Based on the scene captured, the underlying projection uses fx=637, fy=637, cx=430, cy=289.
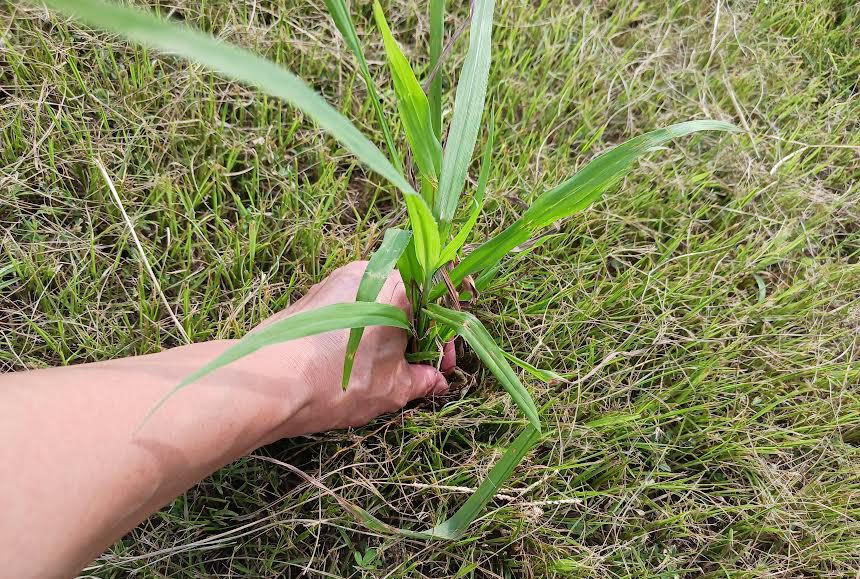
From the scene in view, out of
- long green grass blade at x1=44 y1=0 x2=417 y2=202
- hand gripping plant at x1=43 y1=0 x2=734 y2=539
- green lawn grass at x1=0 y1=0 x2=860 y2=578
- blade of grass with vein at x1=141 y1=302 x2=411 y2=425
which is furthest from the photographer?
green lawn grass at x1=0 y1=0 x2=860 y2=578

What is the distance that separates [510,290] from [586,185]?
13.7 inches

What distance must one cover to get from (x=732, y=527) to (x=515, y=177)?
0.72m

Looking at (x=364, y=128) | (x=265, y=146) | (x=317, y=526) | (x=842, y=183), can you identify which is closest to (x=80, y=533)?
(x=317, y=526)

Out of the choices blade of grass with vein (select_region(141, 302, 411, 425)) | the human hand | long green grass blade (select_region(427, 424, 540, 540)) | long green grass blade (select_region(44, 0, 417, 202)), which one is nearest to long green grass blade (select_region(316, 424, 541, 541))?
long green grass blade (select_region(427, 424, 540, 540))

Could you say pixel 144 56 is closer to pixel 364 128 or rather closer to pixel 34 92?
pixel 34 92

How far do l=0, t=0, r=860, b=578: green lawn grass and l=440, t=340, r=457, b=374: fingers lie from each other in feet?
0.14

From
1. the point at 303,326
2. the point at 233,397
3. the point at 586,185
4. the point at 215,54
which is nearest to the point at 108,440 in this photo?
the point at 233,397

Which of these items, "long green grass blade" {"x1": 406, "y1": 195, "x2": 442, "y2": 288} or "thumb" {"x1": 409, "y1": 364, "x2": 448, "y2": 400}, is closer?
"long green grass blade" {"x1": 406, "y1": 195, "x2": 442, "y2": 288}

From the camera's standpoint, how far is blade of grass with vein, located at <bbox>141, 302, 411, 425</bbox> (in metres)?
0.62

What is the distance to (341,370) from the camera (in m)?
0.98

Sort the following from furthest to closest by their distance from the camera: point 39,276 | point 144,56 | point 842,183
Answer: point 842,183 → point 144,56 → point 39,276

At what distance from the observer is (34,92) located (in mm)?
A: 1126

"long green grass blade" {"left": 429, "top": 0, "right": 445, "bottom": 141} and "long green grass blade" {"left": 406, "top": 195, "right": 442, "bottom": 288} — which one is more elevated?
"long green grass blade" {"left": 429, "top": 0, "right": 445, "bottom": 141}

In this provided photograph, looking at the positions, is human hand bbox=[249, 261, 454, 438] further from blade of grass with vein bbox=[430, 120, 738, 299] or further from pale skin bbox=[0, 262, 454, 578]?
blade of grass with vein bbox=[430, 120, 738, 299]
